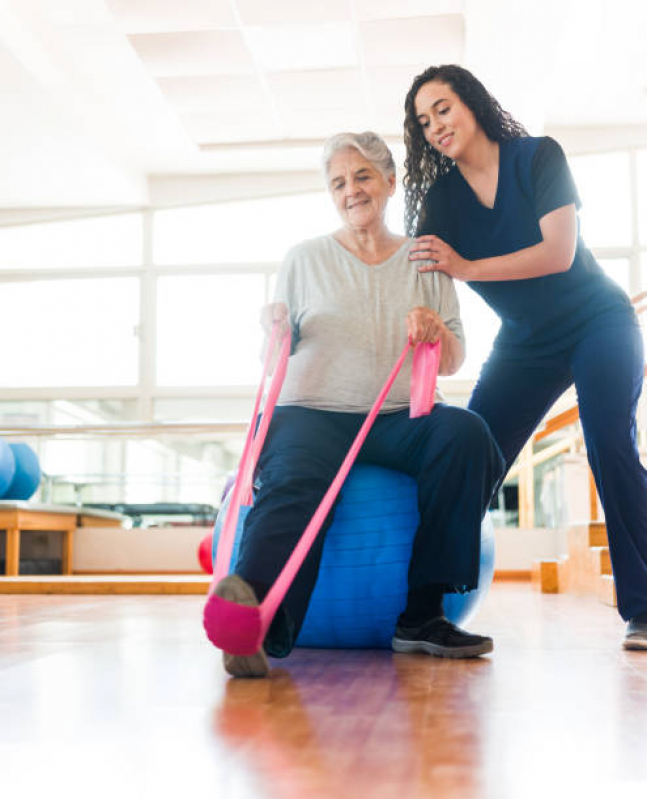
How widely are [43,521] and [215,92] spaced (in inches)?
125

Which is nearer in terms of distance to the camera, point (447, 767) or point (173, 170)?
point (447, 767)

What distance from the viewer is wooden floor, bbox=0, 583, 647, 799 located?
32.4 inches

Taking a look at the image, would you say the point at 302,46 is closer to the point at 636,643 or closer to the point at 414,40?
the point at 414,40

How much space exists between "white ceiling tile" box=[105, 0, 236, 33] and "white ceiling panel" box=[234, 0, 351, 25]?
10cm

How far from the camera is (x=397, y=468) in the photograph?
184 cm

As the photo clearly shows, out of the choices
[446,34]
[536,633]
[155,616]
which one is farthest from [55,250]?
[536,633]

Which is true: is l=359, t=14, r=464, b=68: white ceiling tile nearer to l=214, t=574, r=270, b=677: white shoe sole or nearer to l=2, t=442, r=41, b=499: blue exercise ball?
l=2, t=442, r=41, b=499: blue exercise ball

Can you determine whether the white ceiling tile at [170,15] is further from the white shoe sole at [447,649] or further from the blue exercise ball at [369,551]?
the white shoe sole at [447,649]

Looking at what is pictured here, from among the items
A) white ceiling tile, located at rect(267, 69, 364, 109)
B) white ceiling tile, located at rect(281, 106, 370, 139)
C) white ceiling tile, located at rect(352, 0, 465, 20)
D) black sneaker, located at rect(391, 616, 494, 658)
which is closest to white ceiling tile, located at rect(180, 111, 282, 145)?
white ceiling tile, located at rect(281, 106, 370, 139)

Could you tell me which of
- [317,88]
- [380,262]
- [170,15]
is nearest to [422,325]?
[380,262]

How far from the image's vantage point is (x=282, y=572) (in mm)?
1440

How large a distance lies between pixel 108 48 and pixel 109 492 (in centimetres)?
298

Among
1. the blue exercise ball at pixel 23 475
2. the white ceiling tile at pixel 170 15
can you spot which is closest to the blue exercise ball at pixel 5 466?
the blue exercise ball at pixel 23 475

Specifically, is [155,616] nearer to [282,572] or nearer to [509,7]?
[282,572]
